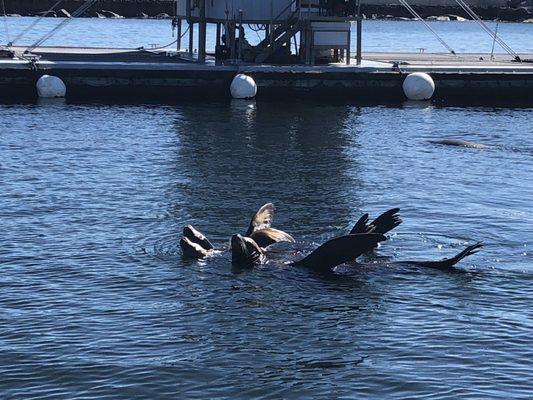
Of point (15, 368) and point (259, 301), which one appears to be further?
point (259, 301)

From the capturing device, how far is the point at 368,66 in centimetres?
5784

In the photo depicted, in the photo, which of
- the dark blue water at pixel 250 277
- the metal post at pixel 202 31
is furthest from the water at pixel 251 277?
the metal post at pixel 202 31

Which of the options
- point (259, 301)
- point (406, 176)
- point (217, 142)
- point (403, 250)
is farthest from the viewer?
point (217, 142)

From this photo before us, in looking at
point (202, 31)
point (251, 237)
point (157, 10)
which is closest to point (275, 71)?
point (202, 31)

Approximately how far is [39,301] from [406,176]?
17556 millimetres

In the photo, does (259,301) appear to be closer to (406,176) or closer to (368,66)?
(406,176)

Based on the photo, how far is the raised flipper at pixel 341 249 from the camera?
79.3 feet

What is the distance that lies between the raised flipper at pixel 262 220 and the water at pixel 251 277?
1.00 metres

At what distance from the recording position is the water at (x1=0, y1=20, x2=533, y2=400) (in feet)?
61.6

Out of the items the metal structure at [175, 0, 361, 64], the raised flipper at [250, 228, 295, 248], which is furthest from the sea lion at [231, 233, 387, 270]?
the metal structure at [175, 0, 361, 64]

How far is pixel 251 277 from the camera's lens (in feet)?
79.2

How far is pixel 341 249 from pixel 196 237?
3.51 m

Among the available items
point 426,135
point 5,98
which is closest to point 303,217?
point 426,135

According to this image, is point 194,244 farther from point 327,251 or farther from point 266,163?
point 266,163
